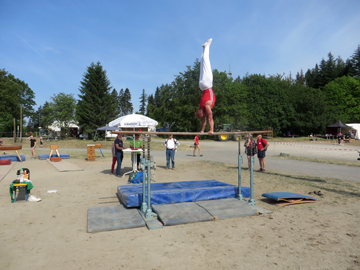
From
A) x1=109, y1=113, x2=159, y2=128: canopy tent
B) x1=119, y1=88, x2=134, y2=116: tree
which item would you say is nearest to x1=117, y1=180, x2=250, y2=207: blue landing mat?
x1=109, y1=113, x2=159, y2=128: canopy tent

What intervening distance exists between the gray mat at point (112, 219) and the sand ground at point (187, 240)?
163 mm

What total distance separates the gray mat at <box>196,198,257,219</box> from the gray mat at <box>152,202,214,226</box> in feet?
0.76

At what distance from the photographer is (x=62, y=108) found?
134ft

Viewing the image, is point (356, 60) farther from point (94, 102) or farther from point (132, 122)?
point (132, 122)

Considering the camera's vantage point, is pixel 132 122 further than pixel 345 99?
No

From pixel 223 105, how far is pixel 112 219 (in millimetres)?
38245

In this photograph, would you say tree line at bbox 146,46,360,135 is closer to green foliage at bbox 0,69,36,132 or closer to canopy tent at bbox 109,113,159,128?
canopy tent at bbox 109,113,159,128

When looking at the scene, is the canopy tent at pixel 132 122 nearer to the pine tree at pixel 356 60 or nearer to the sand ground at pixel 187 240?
the sand ground at pixel 187 240

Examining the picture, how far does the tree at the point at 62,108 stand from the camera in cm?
4037

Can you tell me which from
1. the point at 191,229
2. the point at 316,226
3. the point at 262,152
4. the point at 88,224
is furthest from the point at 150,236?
the point at 262,152

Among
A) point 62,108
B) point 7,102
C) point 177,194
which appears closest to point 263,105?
point 62,108

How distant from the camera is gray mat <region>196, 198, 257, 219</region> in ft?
19.2

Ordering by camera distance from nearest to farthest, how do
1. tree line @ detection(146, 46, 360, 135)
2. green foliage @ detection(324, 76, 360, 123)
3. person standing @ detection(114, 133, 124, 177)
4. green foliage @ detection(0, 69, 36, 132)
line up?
person standing @ detection(114, 133, 124, 177) < tree line @ detection(146, 46, 360, 135) < green foliage @ detection(0, 69, 36, 132) < green foliage @ detection(324, 76, 360, 123)

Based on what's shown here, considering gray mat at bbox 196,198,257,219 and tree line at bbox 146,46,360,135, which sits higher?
tree line at bbox 146,46,360,135
